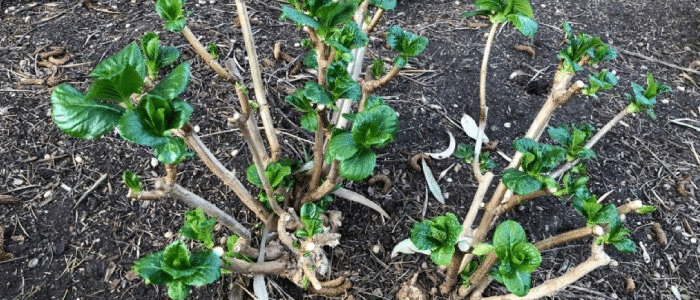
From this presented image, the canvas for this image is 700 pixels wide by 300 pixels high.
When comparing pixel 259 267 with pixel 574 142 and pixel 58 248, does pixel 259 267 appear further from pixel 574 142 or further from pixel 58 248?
pixel 574 142

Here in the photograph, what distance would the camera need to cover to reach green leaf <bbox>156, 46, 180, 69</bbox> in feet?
4.22

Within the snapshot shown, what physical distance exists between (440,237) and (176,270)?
1.92 ft

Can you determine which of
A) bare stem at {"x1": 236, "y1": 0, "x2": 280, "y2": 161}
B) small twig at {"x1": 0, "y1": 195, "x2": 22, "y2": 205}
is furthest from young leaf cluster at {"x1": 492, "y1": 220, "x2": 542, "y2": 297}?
small twig at {"x1": 0, "y1": 195, "x2": 22, "y2": 205}

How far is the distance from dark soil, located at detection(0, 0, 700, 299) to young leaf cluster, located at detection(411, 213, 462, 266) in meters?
0.47

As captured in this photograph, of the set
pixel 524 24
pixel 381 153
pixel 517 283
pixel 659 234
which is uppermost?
pixel 524 24

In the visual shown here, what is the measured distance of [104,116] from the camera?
3.16 ft

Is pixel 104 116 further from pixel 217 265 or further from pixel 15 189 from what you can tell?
pixel 15 189

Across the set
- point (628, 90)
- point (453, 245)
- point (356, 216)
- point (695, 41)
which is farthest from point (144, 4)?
point (695, 41)

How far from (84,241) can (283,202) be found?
65cm

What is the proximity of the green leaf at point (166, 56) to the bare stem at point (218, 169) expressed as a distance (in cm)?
22

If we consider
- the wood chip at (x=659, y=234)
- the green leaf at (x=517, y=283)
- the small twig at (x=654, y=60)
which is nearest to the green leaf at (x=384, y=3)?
the green leaf at (x=517, y=283)

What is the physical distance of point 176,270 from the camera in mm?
1096

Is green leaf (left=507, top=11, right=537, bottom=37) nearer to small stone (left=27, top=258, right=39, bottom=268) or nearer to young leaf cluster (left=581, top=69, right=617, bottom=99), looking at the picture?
young leaf cluster (left=581, top=69, right=617, bottom=99)

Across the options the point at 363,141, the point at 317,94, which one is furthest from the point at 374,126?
the point at 317,94
